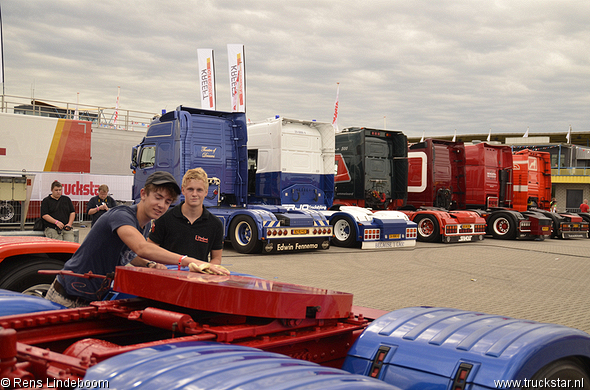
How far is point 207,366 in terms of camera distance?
155 centimetres

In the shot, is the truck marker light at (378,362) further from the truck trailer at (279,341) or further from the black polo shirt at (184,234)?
the black polo shirt at (184,234)

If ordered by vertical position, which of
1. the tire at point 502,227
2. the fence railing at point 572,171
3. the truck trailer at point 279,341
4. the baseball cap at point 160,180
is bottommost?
the tire at point 502,227

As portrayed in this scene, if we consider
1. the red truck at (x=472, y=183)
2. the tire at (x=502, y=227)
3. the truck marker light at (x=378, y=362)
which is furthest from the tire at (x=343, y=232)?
the truck marker light at (x=378, y=362)

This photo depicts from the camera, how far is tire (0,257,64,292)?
13.6 feet

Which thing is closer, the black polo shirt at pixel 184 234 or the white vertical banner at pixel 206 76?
the black polo shirt at pixel 184 234

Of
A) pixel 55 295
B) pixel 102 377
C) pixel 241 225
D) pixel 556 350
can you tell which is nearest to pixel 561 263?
pixel 241 225

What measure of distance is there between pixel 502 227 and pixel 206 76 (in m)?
16.6

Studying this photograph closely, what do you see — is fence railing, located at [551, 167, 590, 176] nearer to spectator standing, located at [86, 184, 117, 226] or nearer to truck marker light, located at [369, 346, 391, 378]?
spectator standing, located at [86, 184, 117, 226]

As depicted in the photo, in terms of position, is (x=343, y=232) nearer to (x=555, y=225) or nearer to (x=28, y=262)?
(x=555, y=225)

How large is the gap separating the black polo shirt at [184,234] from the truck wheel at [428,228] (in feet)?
47.0

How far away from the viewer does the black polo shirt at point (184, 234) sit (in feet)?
13.0

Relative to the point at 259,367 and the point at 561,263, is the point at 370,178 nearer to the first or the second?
the point at 561,263

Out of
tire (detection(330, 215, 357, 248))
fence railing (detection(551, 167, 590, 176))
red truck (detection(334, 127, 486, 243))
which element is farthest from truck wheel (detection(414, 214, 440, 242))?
fence railing (detection(551, 167, 590, 176))

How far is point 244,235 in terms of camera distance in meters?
13.3
